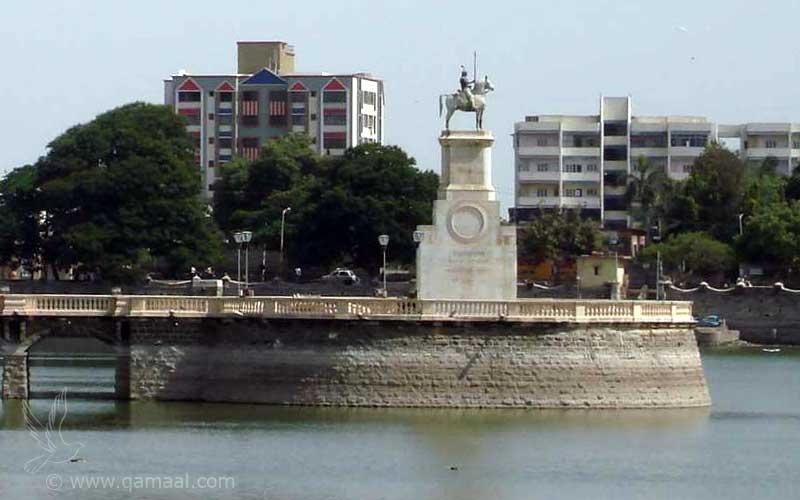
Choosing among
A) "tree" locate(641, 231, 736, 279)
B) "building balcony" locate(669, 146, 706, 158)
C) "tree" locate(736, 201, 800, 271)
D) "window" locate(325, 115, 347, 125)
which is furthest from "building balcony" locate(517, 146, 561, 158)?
"tree" locate(736, 201, 800, 271)

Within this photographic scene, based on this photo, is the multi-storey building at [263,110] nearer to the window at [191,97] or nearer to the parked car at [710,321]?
the window at [191,97]

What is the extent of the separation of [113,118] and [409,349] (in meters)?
47.9

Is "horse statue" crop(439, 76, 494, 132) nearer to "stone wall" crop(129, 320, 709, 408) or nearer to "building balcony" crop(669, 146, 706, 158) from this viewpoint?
"stone wall" crop(129, 320, 709, 408)

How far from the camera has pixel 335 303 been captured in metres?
68.9

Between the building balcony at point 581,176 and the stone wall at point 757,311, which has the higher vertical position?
the building balcony at point 581,176

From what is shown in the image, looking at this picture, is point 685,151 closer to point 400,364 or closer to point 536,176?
point 536,176

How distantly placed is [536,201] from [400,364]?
91.9m

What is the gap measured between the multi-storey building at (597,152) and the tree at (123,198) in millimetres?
45705

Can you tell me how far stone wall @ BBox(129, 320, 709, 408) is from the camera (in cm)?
6800

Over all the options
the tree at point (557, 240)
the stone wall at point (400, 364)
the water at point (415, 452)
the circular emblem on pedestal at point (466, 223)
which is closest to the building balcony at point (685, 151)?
the tree at point (557, 240)

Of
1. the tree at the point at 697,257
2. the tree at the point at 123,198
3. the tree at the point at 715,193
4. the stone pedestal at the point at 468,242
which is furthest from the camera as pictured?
the tree at the point at 715,193

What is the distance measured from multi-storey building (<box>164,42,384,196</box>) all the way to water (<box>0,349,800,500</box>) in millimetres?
91447

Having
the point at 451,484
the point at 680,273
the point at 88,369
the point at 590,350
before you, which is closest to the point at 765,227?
the point at 680,273

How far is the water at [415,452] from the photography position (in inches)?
2159
